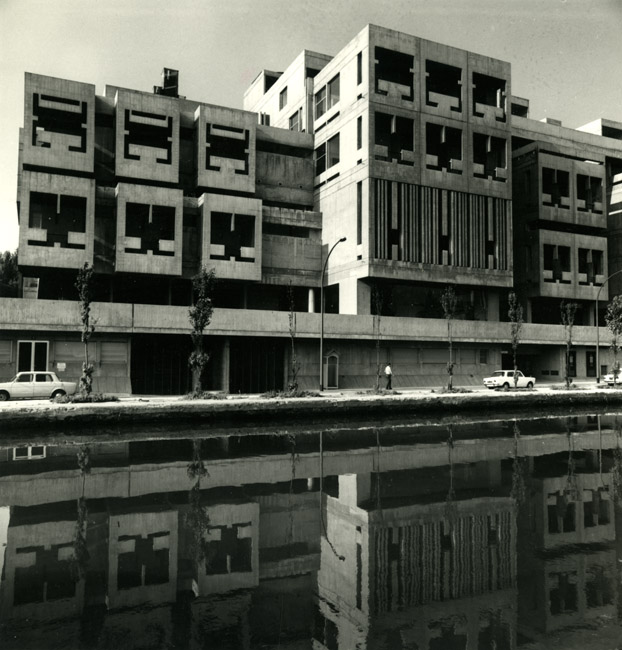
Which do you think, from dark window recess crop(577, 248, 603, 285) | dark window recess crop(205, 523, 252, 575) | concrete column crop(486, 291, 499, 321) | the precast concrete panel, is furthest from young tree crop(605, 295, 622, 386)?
dark window recess crop(205, 523, 252, 575)

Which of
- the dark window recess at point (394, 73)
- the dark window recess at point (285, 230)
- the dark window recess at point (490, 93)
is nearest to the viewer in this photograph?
the dark window recess at point (394, 73)

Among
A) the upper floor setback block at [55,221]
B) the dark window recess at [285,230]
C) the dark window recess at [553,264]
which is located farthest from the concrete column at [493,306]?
the upper floor setback block at [55,221]

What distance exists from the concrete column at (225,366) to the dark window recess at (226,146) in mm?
13689

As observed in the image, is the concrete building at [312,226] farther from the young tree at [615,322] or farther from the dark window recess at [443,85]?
the young tree at [615,322]

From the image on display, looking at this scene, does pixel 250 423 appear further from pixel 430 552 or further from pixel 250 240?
pixel 250 240

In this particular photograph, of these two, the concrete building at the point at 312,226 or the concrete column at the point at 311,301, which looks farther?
the concrete column at the point at 311,301

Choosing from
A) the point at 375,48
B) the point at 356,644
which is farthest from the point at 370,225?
the point at 356,644

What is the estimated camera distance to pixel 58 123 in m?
39.6

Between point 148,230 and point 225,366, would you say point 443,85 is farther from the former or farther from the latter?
point 225,366

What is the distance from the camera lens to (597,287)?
52.3 m

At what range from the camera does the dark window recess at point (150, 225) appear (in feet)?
129

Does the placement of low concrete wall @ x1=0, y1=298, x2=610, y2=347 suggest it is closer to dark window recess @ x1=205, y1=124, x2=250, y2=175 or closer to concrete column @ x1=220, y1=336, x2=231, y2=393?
concrete column @ x1=220, y1=336, x2=231, y2=393

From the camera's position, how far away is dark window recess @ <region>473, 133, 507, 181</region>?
4647 centimetres

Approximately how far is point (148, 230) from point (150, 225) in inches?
14.9
